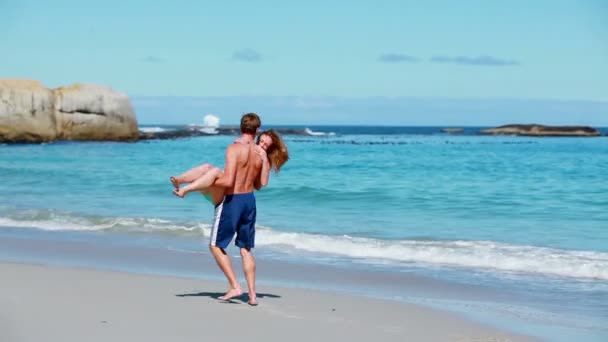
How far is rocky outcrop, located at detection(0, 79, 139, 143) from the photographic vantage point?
49.5 m

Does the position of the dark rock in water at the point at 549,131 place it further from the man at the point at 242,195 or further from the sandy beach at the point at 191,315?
the man at the point at 242,195

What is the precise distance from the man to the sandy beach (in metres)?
0.44

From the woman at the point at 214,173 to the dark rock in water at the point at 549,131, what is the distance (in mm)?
85973

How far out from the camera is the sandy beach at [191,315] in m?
6.80

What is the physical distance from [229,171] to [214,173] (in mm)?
150

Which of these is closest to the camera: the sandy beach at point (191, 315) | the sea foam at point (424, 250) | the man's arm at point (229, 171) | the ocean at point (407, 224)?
the sandy beach at point (191, 315)

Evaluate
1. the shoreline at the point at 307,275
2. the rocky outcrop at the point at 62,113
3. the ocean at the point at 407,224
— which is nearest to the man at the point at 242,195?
the shoreline at the point at 307,275

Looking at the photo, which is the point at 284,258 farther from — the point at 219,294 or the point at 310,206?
the point at 310,206

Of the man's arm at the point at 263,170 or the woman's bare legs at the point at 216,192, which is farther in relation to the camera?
the man's arm at the point at 263,170

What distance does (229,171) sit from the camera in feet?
25.7

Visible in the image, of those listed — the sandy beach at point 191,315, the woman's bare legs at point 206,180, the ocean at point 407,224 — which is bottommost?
the ocean at point 407,224

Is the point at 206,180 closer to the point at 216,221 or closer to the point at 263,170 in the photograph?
the point at 216,221

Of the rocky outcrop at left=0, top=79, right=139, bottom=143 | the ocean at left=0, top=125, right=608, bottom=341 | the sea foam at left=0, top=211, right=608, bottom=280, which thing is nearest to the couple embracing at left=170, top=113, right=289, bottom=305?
the ocean at left=0, top=125, right=608, bottom=341

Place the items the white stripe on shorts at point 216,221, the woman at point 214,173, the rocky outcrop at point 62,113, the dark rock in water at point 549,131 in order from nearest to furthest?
the woman at point 214,173 → the white stripe on shorts at point 216,221 → the rocky outcrop at point 62,113 → the dark rock in water at point 549,131
